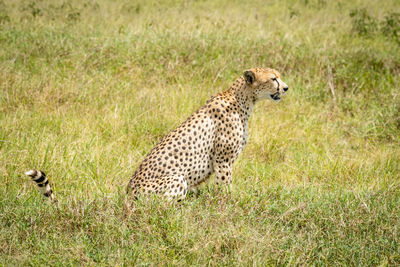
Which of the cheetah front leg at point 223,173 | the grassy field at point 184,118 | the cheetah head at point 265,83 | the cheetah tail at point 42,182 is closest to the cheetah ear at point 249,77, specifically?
the cheetah head at point 265,83

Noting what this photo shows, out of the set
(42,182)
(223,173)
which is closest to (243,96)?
(223,173)

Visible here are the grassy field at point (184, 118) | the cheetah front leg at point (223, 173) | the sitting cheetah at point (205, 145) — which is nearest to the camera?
the grassy field at point (184, 118)

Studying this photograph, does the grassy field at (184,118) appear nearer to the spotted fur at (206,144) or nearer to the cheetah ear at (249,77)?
the spotted fur at (206,144)

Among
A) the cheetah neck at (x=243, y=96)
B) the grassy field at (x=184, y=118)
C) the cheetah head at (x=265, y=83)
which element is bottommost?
the grassy field at (x=184, y=118)

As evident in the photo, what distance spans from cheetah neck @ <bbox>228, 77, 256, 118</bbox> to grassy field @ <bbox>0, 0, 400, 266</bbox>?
61cm

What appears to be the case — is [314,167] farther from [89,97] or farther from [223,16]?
[223,16]

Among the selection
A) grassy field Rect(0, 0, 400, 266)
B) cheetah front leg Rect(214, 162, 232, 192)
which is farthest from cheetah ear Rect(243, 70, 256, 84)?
grassy field Rect(0, 0, 400, 266)

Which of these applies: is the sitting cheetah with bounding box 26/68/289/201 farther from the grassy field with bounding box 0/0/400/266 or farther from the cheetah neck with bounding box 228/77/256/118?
the grassy field with bounding box 0/0/400/266

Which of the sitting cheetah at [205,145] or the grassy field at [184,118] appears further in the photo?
the sitting cheetah at [205,145]

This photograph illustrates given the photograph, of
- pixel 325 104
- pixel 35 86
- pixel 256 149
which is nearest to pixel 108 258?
pixel 256 149

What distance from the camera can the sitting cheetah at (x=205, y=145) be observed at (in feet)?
10.6

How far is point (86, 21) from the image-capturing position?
7238 mm

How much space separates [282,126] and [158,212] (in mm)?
2257

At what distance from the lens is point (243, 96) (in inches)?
145
